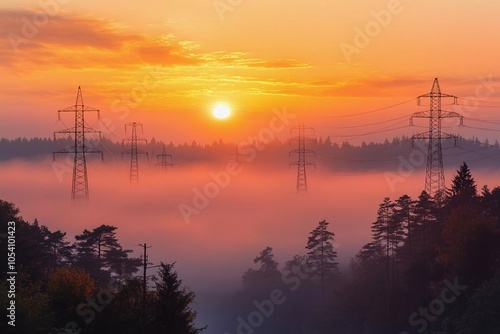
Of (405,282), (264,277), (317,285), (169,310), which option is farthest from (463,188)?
(264,277)

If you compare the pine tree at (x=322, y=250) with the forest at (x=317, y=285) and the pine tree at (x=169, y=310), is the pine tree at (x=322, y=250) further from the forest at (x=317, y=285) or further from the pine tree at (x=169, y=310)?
the pine tree at (x=169, y=310)

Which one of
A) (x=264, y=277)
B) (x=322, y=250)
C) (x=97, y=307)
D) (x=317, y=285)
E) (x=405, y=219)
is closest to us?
(x=97, y=307)

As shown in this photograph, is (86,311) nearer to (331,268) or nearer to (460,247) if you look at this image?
(460,247)

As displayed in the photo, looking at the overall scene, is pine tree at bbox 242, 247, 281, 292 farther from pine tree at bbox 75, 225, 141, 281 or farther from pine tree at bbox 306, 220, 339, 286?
pine tree at bbox 75, 225, 141, 281

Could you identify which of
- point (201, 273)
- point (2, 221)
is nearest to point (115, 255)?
point (2, 221)

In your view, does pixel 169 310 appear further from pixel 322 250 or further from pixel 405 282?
pixel 322 250

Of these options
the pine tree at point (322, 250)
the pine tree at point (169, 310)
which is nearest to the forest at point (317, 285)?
the pine tree at point (169, 310)

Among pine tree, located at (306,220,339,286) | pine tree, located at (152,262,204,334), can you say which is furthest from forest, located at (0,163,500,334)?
pine tree, located at (306,220,339,286)

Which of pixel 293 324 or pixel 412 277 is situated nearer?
pixel 412 277
